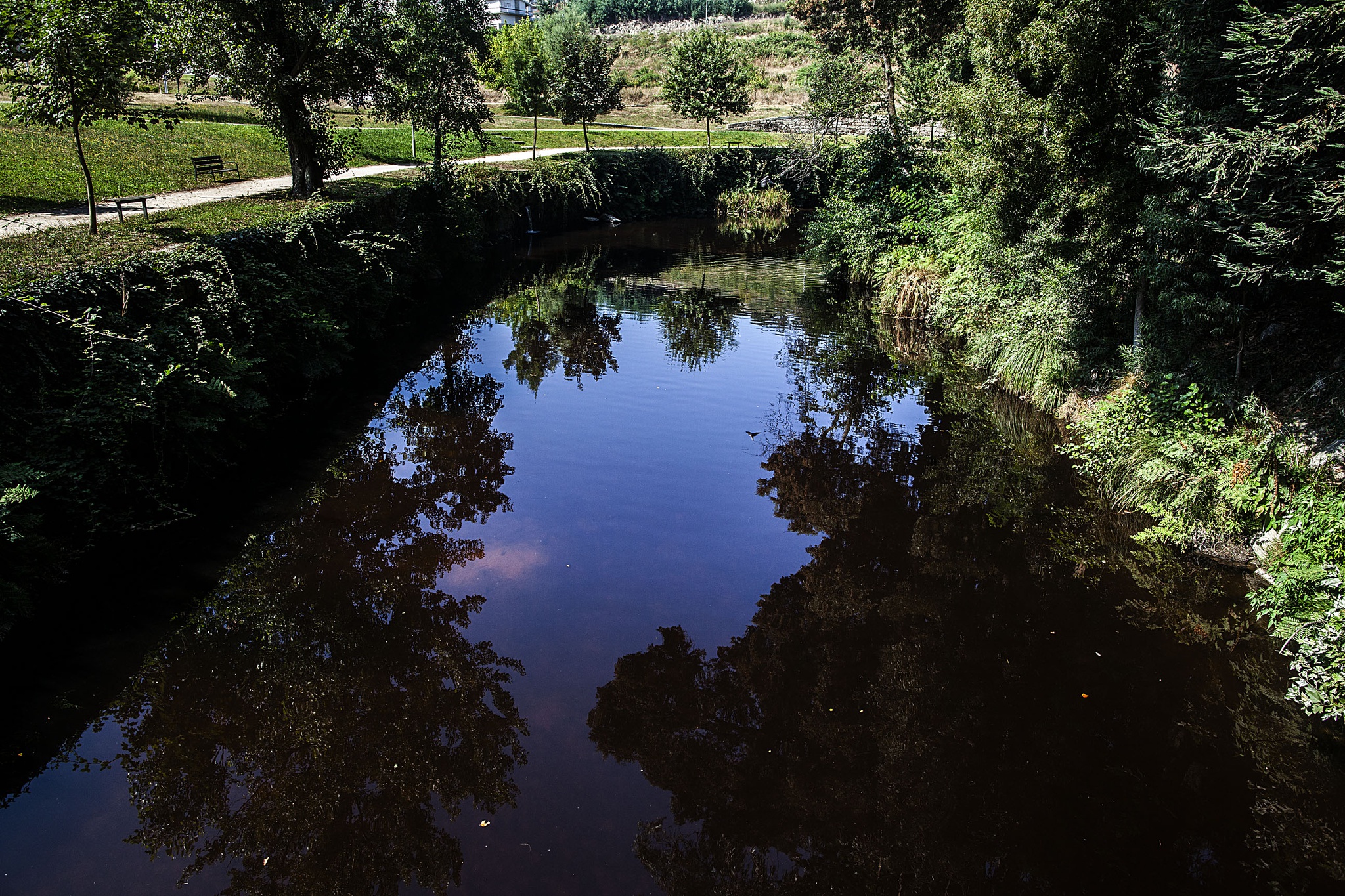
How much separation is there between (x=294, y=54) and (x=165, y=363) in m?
11.3

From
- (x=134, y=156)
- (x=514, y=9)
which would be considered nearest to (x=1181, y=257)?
(x=134, y=156)

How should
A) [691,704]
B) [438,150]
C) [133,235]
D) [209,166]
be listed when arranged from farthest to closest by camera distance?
[438,150], [209,166], [133,235], [691,704]

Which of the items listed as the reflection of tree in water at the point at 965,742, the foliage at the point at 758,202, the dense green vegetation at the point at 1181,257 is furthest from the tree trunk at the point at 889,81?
the foliage at the point at 758,202

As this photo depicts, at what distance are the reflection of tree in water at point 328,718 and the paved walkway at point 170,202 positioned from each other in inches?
324

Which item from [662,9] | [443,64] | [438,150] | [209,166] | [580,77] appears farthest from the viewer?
[662,9]

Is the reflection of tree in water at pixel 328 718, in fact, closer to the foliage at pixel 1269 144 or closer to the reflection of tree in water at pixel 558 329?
the reflection of tree in water at pixel 558 329

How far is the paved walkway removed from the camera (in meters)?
13.6

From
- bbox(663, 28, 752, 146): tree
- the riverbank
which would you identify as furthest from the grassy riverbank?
bbox(663, 28, 752, 146): tree

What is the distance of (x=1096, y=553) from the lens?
9891 millimetres

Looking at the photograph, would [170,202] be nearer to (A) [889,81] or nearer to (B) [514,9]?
(A) [889,81]

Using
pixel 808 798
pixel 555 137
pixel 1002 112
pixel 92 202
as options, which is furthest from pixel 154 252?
pixel 555 137

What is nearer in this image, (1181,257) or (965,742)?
(965,742)

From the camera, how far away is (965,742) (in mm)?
6867

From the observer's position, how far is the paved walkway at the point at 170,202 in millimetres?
13613
